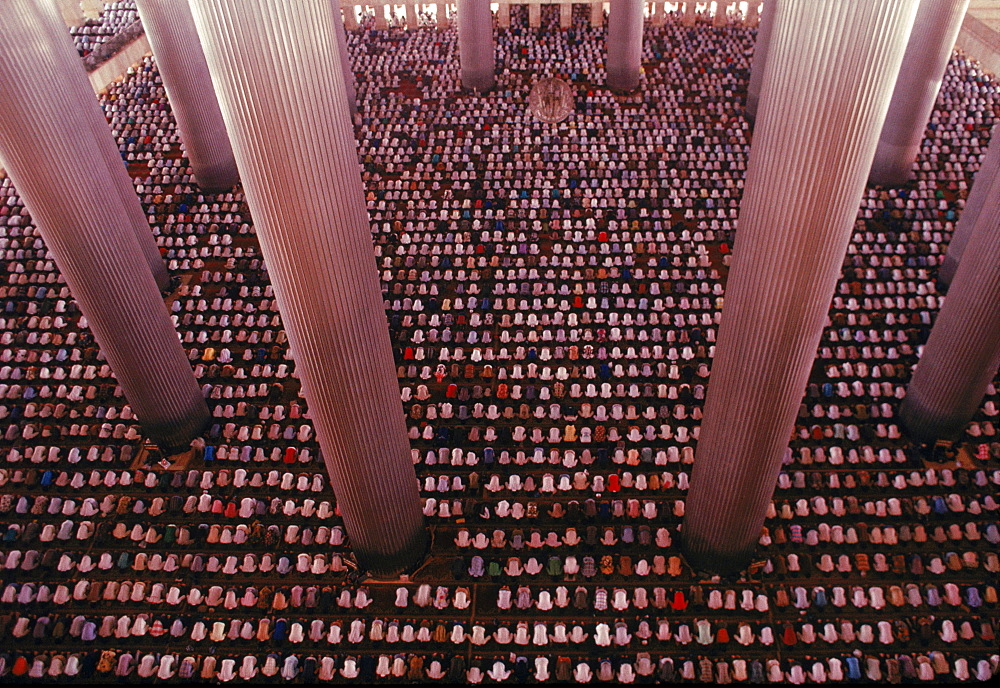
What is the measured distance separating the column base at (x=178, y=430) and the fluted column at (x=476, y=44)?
65.2 feet

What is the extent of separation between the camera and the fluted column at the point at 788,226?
8.67 metres

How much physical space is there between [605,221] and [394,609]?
15.6 m

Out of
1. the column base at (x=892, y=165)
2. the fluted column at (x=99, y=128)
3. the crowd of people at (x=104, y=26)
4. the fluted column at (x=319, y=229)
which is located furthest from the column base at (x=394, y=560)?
the crowd of people at (x=104, y=26)

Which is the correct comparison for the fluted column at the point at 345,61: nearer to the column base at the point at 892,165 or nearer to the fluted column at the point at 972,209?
the column base at the point at 892,165

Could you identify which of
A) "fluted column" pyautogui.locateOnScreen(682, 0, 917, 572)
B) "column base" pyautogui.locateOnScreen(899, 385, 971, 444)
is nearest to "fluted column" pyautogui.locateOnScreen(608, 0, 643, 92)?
"column base" pyautogui.locateOnScreen(899, 385, 971, 444)

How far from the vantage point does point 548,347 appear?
21.6 m

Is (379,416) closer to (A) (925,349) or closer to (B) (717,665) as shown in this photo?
(B) (717,665)

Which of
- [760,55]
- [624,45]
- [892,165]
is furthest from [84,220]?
[892,165]

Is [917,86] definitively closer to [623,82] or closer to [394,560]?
[623,82]

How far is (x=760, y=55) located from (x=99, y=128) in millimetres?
24563

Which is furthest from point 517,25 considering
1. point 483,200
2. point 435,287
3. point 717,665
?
point 717,665

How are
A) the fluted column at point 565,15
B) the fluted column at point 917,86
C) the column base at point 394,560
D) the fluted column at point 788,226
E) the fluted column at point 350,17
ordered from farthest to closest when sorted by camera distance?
the fluted column at point 350,17 < the fluted column at point 565,15 < the fluted column at point 917,86 < the column base at point 394,560 < the fluted column at point 788,226

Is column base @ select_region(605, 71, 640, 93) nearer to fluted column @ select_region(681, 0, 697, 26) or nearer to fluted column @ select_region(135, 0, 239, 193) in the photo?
fluted column @ select_region(681, 0, 697, 26)

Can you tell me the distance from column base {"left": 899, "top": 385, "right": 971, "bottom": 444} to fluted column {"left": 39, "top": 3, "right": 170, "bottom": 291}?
1966 centimetres
